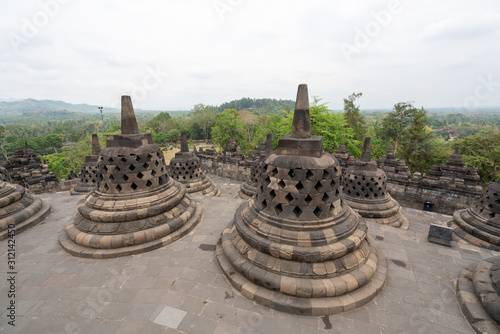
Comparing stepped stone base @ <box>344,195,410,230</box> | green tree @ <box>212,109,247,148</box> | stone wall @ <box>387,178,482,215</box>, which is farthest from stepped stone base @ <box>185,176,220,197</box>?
green tree @ <box>212,109,247,148</box>

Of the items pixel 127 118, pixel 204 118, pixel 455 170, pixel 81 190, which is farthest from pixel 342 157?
pixel 204 118

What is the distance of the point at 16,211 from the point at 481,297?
1188 cm

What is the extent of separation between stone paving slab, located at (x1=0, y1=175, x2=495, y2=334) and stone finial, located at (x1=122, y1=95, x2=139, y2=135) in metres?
3.49

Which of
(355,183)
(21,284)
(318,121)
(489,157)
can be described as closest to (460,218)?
(355,183)

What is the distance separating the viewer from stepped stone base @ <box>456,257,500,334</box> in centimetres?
339

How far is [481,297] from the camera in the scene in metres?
3.73

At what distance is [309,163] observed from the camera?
14.1 ft

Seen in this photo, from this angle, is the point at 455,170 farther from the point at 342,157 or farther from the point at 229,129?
the point at 229,129

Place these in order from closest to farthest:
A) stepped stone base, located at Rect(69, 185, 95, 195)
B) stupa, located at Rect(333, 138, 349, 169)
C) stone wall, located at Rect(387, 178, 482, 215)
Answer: stepped stone base, located at Rect(69, 185, 95, 195), stone wall, located at Rect(387, 178, 482, 215), stupa, located at Rect(333, 138, 349, 169)

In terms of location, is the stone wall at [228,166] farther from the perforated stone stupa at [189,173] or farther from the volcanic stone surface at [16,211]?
the volcanic stone surface at [16,211]

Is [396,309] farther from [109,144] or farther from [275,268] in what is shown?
[109,144]

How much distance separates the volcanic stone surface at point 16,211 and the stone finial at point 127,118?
4.29 m

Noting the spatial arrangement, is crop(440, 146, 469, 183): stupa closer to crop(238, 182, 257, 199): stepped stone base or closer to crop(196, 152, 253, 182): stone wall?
crop(238, 182, 257, 199): stepped stone base

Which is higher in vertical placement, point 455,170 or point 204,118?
point 204,118
